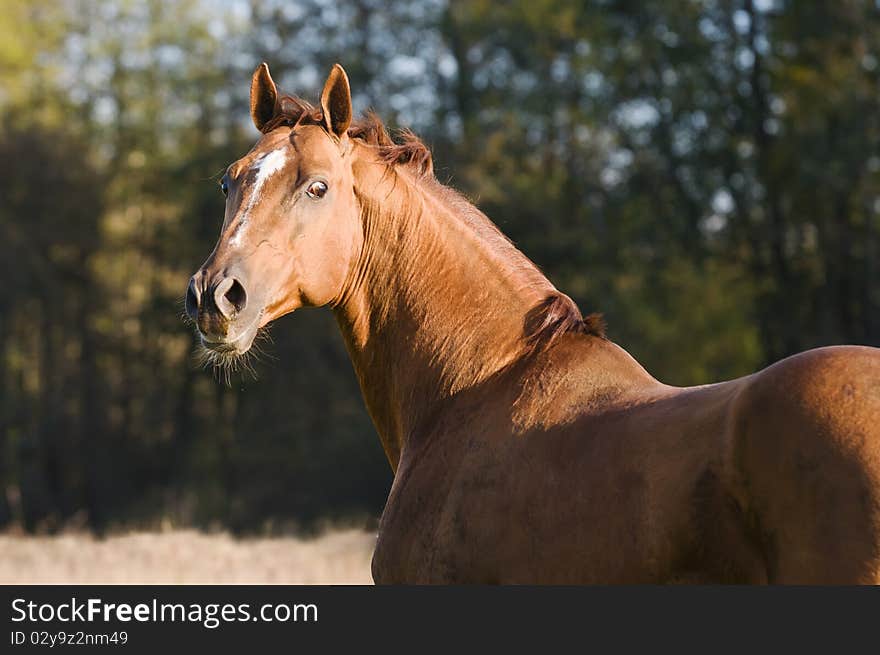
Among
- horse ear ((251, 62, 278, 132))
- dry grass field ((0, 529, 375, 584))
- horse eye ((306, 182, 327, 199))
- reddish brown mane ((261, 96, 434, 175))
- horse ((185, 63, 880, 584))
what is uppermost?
horse ear ((251, 62, 278, 132))

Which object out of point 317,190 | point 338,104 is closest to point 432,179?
point 338,104

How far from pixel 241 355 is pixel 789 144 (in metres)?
23.1

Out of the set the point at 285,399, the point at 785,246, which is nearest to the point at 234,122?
the point at 285,399

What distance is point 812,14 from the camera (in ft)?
80.1

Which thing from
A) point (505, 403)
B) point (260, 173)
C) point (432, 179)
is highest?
point (260, 173)

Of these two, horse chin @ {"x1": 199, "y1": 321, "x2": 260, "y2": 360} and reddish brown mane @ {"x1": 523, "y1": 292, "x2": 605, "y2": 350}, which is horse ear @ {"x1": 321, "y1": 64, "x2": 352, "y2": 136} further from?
reddish brown mane @ {"x1": 523, "y1": 292, "x2": 605, "y2": 350}

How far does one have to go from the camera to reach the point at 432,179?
5.07 metres

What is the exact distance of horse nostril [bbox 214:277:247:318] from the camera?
416 centimetres

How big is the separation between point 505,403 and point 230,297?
1214 mm

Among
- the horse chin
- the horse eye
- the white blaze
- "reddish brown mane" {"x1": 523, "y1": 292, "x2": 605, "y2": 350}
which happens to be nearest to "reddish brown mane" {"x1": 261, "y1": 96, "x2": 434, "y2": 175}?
the white blaze

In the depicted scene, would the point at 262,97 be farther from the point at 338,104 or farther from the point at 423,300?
the point at 423,300

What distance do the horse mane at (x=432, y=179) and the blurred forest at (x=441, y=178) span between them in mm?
19518

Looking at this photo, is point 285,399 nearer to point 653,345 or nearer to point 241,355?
point 653,345

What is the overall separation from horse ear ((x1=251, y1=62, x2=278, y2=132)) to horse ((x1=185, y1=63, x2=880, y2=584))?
0.4 inches
